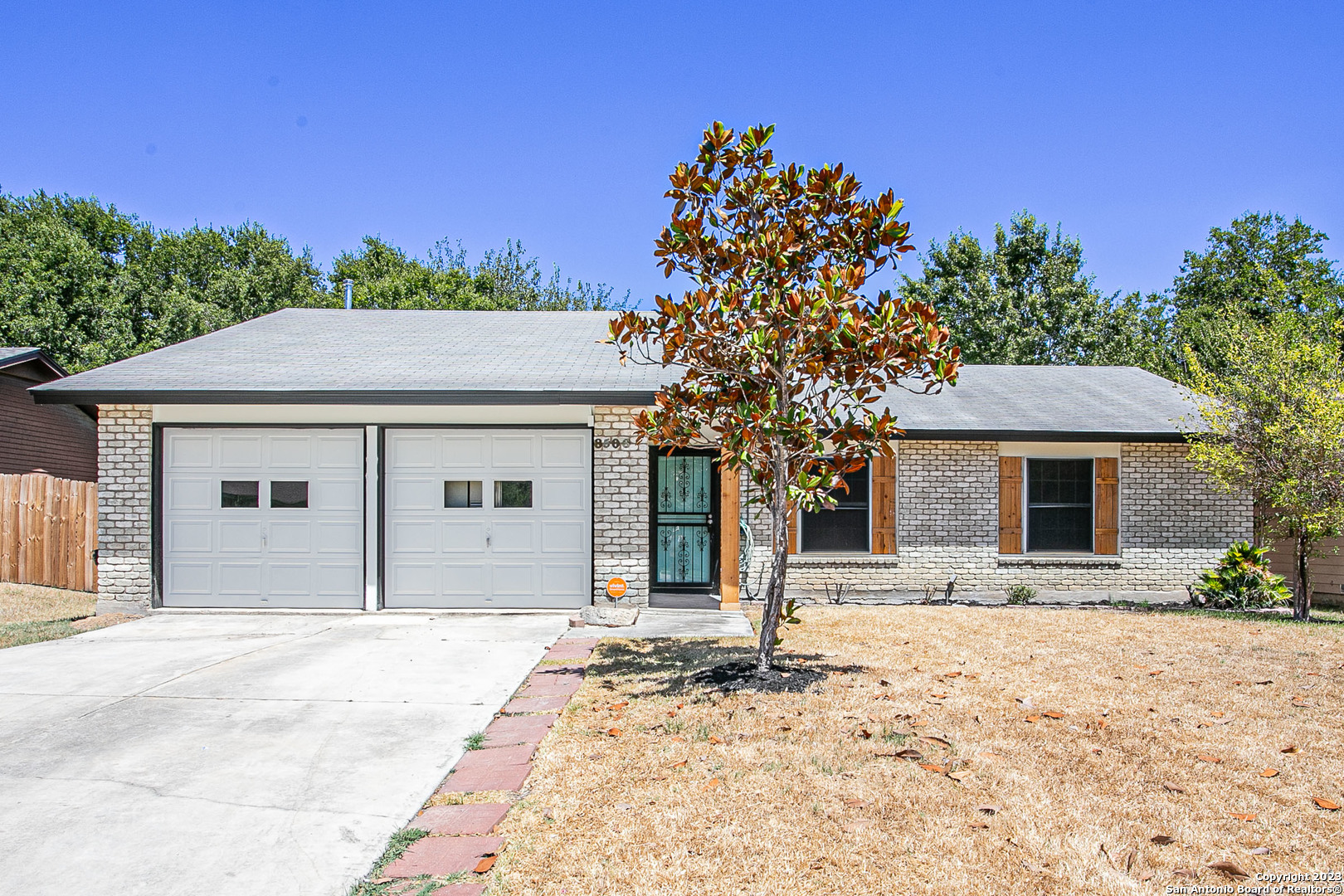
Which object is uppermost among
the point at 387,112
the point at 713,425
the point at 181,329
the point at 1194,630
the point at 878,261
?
the point at 387,112

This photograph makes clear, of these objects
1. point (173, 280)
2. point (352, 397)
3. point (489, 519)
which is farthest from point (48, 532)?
point (173, 280)

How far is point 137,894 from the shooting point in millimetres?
3297

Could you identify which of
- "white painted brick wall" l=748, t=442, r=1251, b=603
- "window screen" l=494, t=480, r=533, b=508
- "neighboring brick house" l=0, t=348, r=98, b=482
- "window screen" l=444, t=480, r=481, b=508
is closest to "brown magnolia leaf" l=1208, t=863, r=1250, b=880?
"window screen" l=494, t=480, r=533, b=508

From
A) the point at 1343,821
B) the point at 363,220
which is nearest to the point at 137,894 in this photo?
the point at 1343,821

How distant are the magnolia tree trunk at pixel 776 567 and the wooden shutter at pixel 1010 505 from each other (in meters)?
7.79

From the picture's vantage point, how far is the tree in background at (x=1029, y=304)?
94.4 feet

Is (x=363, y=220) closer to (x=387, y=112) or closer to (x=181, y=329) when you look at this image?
(x=181, y=329)

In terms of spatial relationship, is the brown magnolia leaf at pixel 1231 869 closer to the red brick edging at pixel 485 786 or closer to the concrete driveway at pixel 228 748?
the red brick edging at pixel 485 786

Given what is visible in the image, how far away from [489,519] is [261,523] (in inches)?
110

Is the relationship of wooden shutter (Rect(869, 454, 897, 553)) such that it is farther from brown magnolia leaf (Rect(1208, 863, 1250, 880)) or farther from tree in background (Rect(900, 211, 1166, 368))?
tree in background (Rect(900, 211, 1166, 368))

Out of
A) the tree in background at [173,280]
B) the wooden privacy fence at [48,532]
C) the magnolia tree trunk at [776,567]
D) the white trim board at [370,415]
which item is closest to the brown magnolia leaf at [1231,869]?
the magnolia tree trunk at [776,567]

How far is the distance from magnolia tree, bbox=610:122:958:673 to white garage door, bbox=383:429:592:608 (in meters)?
4.20

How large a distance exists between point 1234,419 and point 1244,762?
334 inches

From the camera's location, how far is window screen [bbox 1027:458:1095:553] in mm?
13477
